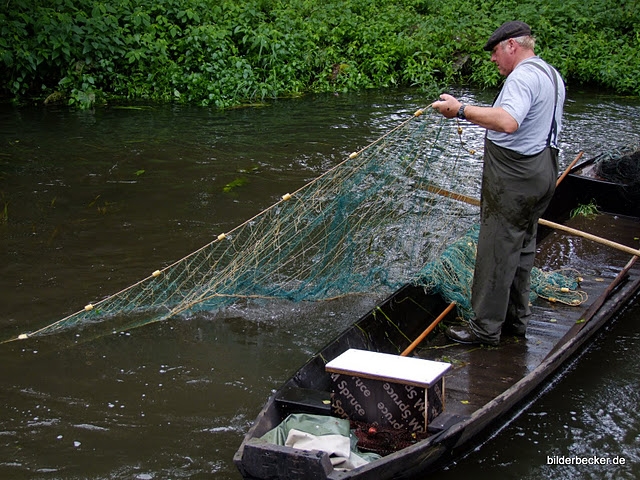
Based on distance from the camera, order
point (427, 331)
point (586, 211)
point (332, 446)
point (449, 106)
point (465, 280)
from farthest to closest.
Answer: point (586, 211)
point (465, 280)
point (427, 331)
point (449, 106)
point (332, 446)

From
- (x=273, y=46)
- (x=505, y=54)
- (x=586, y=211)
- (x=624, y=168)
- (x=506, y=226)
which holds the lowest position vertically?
(x=586, y=211)

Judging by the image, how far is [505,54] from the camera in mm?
4965

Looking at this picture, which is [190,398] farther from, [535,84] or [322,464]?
[535,84]

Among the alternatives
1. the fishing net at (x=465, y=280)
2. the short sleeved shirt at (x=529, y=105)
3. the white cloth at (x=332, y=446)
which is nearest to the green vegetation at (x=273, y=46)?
the fishing net at (x=465, y=280)

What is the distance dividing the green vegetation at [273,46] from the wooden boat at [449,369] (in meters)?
8.13

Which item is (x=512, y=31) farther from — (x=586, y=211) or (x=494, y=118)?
(x=586, y=211)

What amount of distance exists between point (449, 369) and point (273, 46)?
36.2ft

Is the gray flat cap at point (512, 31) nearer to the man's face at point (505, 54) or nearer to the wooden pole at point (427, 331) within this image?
the man's face at point (505, 54)

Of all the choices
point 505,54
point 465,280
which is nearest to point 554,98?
point 505,54

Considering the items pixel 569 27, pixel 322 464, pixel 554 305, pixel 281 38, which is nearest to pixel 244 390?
pixel 322 464

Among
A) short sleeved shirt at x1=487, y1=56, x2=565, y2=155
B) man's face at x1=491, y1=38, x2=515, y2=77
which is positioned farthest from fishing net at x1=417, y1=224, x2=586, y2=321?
man's face at x1=491, y1=38, x2=515, y2=77

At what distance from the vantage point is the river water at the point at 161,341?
4.92 m

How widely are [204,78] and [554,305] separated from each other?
941cm

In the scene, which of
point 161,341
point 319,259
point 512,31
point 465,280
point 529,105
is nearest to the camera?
point 529,105
